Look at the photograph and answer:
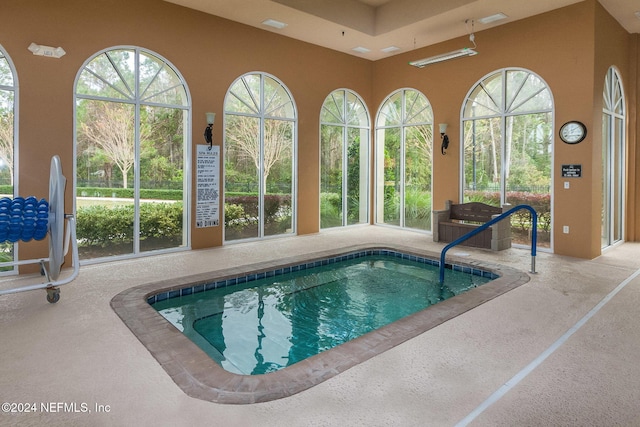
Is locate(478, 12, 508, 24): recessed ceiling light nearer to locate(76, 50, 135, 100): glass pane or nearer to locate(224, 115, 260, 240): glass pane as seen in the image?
locate(224, 115, 260, 240): glass pane

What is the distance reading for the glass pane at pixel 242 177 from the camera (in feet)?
23.3

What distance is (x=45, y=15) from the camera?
203 inches

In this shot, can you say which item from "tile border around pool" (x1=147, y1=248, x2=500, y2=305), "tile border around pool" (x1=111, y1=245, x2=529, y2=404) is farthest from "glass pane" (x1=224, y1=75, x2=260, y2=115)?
"tile border around pool" (x1=111, y1=245, x2=529, y2=404)

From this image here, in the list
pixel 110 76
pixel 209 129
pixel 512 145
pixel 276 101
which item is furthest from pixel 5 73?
pixel 512 145

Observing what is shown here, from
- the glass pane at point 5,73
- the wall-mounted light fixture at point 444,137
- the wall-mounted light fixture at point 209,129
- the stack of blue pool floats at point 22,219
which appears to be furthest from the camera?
the wall-mounted light fixture at point 444,137

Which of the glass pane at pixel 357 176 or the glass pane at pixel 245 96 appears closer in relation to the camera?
the glass pane at pixel 245 96

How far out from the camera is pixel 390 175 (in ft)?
30.3

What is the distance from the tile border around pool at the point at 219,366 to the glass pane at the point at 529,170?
2.21 meters

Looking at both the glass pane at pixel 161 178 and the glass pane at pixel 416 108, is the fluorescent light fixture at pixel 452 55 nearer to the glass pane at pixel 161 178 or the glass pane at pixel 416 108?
the glass pane at pixel 416 108

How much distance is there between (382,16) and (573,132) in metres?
3.72

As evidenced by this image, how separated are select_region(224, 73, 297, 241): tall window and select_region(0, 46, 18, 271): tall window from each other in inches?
114

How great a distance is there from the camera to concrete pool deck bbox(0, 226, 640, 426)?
224 cm

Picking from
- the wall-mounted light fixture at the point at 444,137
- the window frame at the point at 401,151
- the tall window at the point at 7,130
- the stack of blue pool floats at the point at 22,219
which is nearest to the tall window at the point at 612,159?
the wall-mounted light fixture at the point at 444,137

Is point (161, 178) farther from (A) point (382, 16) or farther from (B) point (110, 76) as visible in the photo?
(A) point (382, 16)
